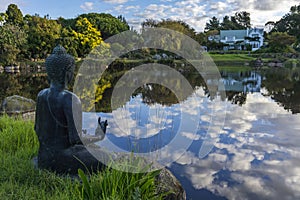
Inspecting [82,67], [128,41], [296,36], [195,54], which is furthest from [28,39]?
[296,36]

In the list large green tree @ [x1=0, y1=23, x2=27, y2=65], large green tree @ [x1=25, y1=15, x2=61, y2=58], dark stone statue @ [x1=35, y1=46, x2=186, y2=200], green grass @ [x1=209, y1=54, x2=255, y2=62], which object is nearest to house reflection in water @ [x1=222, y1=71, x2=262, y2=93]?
dark stone statue @ [x1=35, y1=46, x2=186, y2=200]

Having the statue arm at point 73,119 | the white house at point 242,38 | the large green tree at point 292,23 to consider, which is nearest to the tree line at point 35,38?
the statue arm at point 73,119

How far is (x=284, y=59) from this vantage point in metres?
35.6

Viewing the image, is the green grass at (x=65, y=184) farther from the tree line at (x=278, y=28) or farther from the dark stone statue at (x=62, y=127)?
the tree line at (x=278, y=28)

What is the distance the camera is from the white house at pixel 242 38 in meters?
48.7

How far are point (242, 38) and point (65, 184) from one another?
177 ft

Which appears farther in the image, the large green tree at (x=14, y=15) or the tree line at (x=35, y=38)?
the large green tree at (x=14, y=15)

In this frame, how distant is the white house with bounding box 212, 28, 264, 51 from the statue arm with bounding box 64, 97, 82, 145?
4682 cm

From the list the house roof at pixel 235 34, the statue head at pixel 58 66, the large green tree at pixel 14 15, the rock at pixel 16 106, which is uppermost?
the house roof at pixel 235 34

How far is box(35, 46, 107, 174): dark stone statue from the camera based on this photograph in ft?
9.05

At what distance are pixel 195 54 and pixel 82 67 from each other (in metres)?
12.1

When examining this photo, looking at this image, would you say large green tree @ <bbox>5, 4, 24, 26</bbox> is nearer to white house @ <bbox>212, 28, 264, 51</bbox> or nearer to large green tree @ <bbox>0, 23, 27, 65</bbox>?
large green tree @ <bbox>0, 23, 27, 65</bbox>

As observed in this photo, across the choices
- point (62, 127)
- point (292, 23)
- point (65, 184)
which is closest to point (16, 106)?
point (62, 127)

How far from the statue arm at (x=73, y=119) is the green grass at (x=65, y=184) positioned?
1.32 feet
